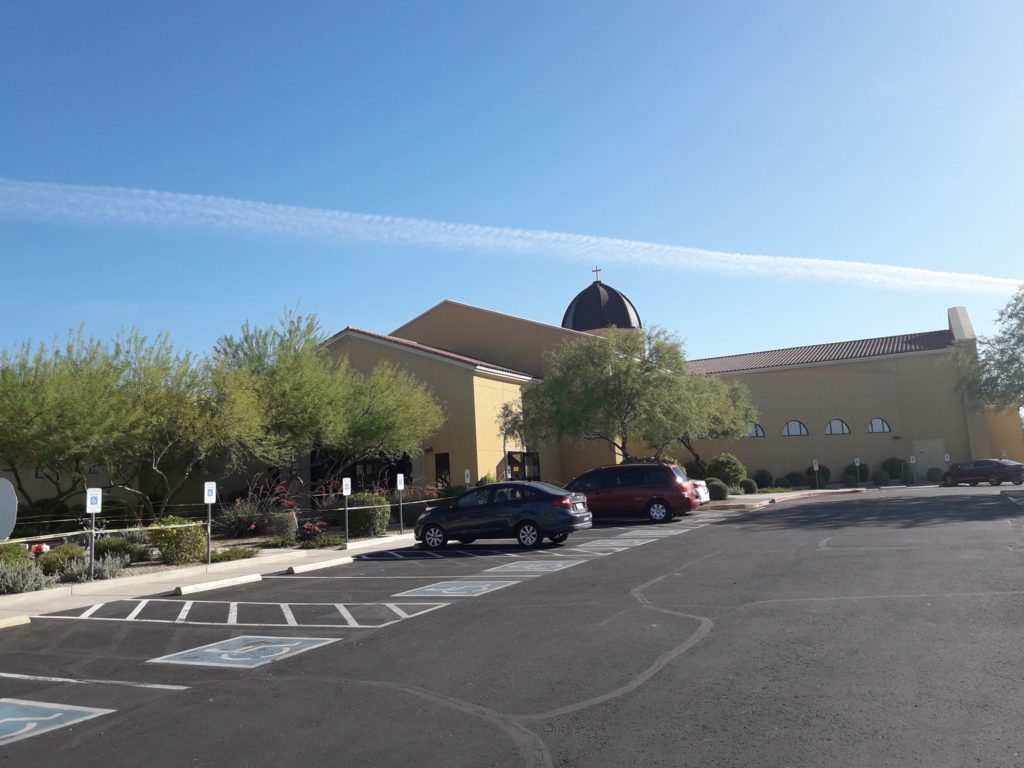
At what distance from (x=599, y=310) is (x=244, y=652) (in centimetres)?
4432

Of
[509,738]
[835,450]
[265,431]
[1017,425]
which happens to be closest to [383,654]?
[509,738]

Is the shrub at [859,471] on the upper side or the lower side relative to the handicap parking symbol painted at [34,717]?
upper

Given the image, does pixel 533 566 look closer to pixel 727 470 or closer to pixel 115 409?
pixel 115 409

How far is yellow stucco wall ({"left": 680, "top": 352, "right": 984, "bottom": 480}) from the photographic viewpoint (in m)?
48.0

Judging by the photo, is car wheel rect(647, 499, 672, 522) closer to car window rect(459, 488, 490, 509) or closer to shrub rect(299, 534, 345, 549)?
car window rect(459, 488, 490, 509)

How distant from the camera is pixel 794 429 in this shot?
50.6 meters

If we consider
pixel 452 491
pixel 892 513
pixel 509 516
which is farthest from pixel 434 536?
pixel 892 513

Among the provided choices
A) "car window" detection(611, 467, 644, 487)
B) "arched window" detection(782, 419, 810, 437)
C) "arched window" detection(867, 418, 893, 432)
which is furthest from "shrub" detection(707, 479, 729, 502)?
"arched window" detection(867, 418, 893, 432)

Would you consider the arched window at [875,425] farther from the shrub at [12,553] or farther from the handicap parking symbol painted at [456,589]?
the shrub at [12,553]

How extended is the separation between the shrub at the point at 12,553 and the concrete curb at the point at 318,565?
4.85 metres

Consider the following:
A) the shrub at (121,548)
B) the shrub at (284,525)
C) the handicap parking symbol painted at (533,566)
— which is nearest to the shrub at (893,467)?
the shrub at (284,525)

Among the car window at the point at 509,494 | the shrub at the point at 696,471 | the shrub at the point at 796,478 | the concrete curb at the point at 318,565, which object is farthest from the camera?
the shrub at the point at 796,478

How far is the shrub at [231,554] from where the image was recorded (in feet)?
60.1

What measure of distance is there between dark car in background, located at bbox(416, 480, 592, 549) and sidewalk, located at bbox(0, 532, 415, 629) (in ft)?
6.60
